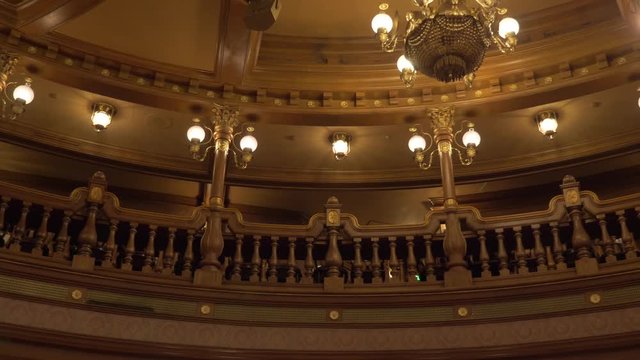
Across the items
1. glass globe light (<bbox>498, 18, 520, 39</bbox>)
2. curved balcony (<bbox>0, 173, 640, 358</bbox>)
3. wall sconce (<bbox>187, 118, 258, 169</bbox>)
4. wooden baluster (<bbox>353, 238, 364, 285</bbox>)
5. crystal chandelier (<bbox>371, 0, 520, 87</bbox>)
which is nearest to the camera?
crystal chandelier (<bbox>371, 0, 520, 87</bbox>)

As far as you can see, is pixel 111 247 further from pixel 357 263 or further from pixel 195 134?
pixel 357 263

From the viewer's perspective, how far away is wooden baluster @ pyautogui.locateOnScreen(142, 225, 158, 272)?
830 centimetres

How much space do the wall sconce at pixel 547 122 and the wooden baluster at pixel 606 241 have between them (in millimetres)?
2104

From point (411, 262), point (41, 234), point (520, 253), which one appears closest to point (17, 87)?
point (41, 234)

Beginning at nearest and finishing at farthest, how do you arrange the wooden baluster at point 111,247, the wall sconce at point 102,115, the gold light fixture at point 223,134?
the wooden baluster at point 111,247 < the gold light fixture at point 223,134 < the wall sconce at point 102,115

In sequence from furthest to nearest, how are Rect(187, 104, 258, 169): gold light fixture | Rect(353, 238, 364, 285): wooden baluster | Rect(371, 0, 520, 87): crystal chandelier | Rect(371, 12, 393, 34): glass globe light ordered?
1. Rect(187, 104, 258, 169): gold light fixture
2. Rect(353, 238, 364, 285): wooden baluster
3. Rect(371, 12, 393, 34): glass globe light
4. Rect(371, 0, 520, 87): crystal chandelier

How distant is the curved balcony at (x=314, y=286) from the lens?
25.3ft

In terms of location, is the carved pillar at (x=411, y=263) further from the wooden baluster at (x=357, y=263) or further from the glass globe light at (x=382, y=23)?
the glass globe light at (x=382, y=23)

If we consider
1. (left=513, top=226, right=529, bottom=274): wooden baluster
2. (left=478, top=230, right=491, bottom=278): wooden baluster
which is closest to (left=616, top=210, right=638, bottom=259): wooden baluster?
(left=513, top=226, right=529, bottom=274): wooden baluster

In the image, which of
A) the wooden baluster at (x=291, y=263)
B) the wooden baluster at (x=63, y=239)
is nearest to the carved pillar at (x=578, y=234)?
the wooden baluster at (x=291, y=263)

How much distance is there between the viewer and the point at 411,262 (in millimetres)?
8516

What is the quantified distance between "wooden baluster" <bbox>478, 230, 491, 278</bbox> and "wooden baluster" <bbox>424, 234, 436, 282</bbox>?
1.73 feet

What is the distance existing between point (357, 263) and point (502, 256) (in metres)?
1.57

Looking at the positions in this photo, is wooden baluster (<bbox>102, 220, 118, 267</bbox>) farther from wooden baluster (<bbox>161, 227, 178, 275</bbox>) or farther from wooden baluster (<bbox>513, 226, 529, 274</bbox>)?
wooden baluster (<bbox>513, 226, 529, 274</bbox>)
